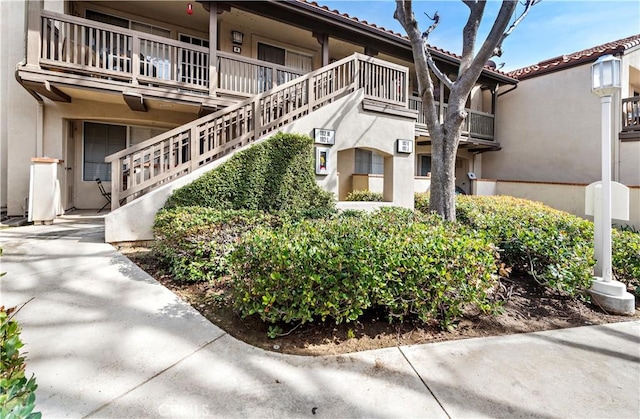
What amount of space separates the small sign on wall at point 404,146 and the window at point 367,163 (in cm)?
348

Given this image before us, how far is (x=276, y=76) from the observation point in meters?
8.70

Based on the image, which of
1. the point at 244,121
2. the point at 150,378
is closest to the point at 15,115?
the point at 244,121

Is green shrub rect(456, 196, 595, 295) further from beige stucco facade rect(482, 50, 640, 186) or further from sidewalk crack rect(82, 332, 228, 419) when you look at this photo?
beige stucco facade rect(482, 50, 640, 186)

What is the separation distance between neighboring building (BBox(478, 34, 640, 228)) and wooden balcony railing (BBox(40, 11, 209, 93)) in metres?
11.7

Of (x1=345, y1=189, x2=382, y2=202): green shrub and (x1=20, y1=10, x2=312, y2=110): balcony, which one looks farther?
(x1=345, y1=189, x2=382, y2=202): green shrub

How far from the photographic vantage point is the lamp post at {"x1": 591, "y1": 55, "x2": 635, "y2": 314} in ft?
12.3

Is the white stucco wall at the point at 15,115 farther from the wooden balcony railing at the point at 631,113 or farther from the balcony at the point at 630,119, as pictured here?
the wooden balcony railing at the point at 631,113

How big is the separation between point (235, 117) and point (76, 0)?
5965 mm

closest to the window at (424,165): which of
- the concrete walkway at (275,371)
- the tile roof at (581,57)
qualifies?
the tile roof at (581,57)

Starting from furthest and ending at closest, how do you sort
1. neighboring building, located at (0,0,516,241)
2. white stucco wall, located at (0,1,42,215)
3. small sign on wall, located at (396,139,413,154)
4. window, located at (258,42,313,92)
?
window, located at (258,42,313,92), small sign on wall, located at (396,139,413,154), white stucco wall, located at (0,1,42,215), neighboring building, located at (0,0,516,241)

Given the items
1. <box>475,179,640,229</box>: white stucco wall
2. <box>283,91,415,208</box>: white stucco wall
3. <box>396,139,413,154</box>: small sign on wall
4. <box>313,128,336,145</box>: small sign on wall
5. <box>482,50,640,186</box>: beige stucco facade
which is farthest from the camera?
<box>482,50,640,186</box>: beige stucco facade

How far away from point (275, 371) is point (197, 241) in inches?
88.7

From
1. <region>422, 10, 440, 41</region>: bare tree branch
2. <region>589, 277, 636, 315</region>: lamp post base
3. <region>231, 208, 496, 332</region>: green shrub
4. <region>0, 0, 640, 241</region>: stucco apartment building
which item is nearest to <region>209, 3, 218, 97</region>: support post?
<region>0, 0, 640, 241</region>: stucco apartment building

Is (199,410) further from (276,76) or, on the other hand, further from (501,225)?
(276,76)
